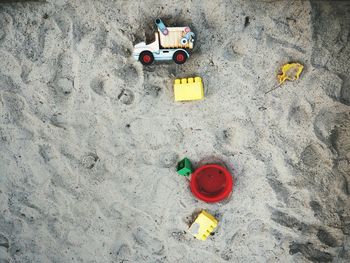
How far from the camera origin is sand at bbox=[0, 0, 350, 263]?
6.46ft

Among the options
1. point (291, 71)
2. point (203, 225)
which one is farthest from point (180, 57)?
point (203, 225)

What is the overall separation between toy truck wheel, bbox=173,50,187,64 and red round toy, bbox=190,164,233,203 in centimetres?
59

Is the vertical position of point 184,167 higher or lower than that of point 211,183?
higher

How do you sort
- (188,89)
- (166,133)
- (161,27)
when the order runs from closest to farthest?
(161,27)
(188,89)
(166,133)

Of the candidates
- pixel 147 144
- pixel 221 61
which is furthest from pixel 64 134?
pixel 221 61

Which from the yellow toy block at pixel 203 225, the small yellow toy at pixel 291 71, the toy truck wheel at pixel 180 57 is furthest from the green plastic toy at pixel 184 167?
the small yellow toy at pixel 291 71

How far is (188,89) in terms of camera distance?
1989 mm

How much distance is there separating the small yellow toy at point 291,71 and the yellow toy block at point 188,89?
0.44 metres

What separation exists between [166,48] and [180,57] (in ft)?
0.29

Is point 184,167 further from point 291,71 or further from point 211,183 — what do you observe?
point 291,71

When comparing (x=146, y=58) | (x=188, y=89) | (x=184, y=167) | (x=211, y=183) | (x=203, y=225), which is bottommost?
(x=203, y=225)

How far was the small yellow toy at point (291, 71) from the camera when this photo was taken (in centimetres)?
194

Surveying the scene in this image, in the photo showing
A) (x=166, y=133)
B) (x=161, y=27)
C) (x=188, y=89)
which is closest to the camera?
(x=161, y=27)

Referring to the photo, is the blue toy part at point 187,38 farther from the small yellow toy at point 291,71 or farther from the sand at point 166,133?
the small yellow toy at point 291,71
